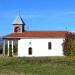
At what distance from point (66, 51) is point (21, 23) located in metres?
20.2

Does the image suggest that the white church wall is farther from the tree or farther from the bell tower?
the tree

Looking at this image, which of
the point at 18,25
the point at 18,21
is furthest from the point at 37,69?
the point at 18,21

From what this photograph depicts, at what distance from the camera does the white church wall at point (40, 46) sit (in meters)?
79.9

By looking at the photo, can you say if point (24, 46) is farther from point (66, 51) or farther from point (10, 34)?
point (66, 51)

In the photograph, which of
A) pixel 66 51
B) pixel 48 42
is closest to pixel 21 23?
pixel 48 42

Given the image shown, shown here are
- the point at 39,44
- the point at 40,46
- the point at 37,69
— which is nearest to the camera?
the point at 37,69

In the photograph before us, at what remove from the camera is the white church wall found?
7994cm

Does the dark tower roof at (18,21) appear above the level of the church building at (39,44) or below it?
above

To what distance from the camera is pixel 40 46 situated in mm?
80562

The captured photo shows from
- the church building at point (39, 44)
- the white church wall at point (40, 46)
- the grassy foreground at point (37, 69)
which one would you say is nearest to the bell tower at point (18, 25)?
the church building at point (39, 44)

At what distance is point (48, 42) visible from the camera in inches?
3184

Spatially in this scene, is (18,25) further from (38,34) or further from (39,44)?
(39,44)

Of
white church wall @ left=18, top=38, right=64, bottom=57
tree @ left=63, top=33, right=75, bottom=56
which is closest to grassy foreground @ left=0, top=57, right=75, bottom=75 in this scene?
tree @ left=63, top=33, right=75, bottom=56

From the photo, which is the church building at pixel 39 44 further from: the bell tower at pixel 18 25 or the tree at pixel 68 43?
the tree at pixel 68 43
